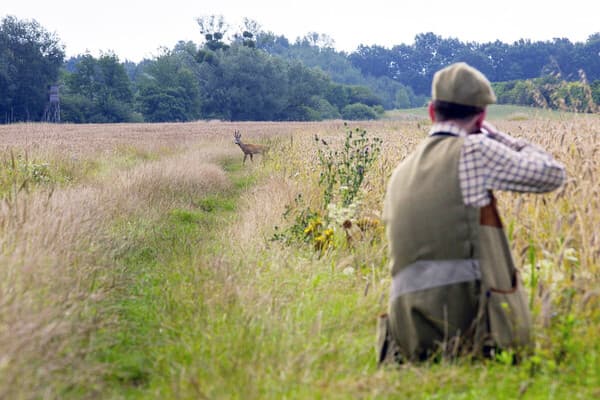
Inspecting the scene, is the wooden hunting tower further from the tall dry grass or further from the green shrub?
the tall dry grass

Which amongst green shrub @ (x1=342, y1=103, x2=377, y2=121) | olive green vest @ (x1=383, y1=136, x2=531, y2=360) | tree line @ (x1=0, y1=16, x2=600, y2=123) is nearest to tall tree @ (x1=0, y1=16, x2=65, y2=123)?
tree line @ (x1=0, y1=16, x2=600, y2=123)

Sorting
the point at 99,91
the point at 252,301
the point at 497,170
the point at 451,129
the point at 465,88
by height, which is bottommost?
the point at 252,301

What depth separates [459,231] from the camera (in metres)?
3.43

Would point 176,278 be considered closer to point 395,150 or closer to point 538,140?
point 538,140

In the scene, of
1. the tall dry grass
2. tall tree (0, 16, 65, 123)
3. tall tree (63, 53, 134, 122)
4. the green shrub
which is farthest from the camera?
the green shrub

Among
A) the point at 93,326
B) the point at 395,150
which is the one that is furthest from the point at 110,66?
the point at 93,326

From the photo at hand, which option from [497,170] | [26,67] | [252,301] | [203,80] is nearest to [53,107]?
[26,67]

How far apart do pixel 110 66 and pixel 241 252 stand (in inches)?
2457

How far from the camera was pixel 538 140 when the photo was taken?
678 cm

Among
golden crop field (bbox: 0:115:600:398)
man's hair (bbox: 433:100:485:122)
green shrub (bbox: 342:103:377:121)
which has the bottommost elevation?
golden crop field (bbox: 0:115:600:398)

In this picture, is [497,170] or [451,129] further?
[451,129]

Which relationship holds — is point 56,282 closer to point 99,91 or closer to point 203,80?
point 99,91

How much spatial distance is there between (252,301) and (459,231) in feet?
5.89

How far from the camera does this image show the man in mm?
3391
